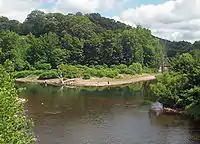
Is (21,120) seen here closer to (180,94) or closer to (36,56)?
(180,94)

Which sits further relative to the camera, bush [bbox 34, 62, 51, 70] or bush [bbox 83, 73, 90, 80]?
bush [bbox 34, 62, 51, 70]

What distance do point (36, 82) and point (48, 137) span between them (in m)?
55.1

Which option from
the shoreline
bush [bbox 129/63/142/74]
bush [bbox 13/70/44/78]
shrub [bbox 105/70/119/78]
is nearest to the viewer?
the shoreline

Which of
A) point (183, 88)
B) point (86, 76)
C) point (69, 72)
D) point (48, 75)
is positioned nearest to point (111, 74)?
point (86, 76)

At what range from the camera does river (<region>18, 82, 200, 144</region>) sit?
123ft

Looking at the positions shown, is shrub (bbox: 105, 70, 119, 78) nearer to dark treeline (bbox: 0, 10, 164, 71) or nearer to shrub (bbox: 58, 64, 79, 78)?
shrub (bbox: 58, 64, 79, 78)

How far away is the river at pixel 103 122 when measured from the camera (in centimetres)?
3741

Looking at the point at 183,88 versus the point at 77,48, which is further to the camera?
the point at 77,48

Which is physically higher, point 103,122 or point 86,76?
point 86,76

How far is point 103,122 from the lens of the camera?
1764 inches

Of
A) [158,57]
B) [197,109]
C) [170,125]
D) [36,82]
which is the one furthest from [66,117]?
[158,57]

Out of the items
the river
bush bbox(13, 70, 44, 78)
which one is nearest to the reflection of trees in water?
the river

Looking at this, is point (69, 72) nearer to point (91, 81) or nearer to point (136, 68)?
point (91, 81)

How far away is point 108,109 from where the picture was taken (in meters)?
54.0
